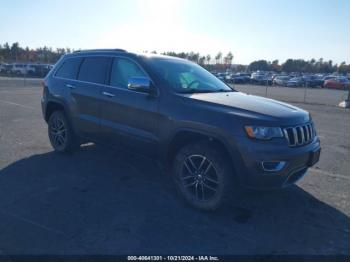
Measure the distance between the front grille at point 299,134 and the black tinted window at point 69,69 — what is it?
3.79 meters

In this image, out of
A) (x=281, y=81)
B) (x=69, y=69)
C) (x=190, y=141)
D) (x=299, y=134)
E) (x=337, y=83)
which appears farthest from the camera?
(x=281, y=81)

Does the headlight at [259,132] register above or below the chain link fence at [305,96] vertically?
above

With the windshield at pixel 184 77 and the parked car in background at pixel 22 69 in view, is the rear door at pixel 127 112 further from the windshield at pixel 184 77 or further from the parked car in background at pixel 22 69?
the parked car in background at pixel 22 69

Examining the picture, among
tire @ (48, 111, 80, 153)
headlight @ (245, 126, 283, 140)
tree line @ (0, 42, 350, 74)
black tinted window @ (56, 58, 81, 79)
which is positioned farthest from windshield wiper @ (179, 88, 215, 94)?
tree line @ (0, 42, 350, 74)

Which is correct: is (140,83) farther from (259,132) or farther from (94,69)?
(259,132)

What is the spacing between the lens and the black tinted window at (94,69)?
16.9 feet

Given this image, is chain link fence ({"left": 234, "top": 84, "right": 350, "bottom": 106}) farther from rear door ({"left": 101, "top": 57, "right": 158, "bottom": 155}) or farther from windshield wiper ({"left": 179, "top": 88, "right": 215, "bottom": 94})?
rear door ({"left": 101, "top": 57, "right": 158, "bottom": 155})

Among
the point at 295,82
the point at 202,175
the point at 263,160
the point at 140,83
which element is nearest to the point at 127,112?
the point at 140,83

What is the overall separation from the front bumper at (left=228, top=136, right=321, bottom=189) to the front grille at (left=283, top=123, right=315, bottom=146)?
3.6 inches

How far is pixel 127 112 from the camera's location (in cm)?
461

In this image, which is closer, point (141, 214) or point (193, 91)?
point (141, 214)

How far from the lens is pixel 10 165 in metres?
5.45

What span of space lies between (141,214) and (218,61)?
5045 inches

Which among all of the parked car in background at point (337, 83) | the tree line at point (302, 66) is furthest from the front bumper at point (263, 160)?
the tree line at point (302, 66)
